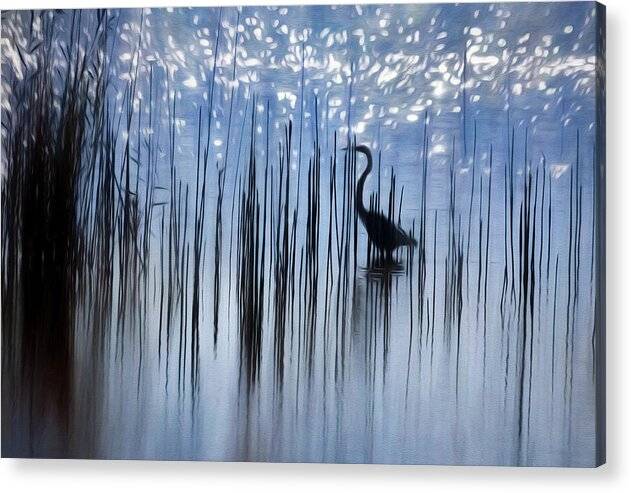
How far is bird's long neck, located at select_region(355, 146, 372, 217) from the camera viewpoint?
93.6 inches

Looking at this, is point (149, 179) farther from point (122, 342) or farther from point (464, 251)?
point (464, 251)

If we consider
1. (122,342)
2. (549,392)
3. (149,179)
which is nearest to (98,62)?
(149,179)

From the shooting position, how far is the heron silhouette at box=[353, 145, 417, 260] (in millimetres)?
2371

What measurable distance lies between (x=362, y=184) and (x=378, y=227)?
12cm

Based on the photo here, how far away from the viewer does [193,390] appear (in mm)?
2416

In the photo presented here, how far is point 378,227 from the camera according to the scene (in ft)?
7.80

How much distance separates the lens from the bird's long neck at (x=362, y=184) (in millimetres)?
2377

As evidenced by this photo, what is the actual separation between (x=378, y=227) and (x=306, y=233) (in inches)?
7.3

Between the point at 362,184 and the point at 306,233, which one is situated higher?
the point at 362,184

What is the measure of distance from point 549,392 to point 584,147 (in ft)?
2.04

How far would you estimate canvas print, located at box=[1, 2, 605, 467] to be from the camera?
7.70 ft

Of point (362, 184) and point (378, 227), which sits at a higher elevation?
point (362, 184)

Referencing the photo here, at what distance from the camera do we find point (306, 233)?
2.39 metres

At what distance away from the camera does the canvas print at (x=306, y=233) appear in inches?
92.4
